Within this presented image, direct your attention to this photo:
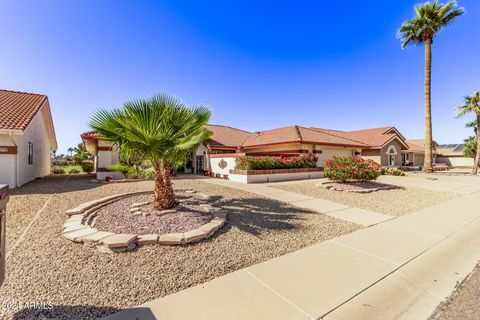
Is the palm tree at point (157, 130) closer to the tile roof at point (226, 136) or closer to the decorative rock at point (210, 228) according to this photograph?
the decorative rock at point (210, 228)

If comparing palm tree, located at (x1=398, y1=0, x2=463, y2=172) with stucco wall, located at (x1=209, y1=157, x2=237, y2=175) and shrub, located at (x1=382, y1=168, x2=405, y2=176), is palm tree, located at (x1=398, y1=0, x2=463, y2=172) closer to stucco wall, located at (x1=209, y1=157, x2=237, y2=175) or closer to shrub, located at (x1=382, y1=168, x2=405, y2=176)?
shrub, located at (x1=382, y1=168, x2=405, y2=176)

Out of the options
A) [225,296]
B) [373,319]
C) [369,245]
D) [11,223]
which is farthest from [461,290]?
[11,223]

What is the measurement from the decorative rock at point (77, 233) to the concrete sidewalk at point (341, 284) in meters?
2.61

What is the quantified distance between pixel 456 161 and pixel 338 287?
5467 centimetres

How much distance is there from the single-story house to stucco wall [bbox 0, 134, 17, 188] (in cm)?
391

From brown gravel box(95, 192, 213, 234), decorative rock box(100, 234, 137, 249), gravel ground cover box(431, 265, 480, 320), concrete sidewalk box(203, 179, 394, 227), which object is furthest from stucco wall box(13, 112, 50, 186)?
gravel ground cover box(431, 265, 480, 320)

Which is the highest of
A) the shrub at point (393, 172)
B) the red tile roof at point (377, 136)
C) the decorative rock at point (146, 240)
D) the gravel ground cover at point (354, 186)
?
the red tile roof at point (377, 136)

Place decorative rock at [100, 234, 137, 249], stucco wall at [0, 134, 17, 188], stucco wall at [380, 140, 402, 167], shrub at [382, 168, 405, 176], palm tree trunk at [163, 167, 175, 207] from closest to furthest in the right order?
decorative rock at [100, 234, 137, 249]
palm tree trunk at [163, 167, 175, 207]
stucco wall at [0, 134, 17, 188]
shrub at [382, 168, 405, 176]
stucco wall at [380, 140, 402, 167]

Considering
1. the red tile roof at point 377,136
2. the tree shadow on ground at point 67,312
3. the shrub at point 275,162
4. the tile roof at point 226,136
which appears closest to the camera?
the tree shadow on ground at point 67,312

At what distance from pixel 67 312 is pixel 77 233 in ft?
7.88

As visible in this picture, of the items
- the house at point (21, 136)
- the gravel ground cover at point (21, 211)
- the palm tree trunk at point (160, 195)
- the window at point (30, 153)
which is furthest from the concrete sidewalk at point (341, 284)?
the window at point (30, 153)

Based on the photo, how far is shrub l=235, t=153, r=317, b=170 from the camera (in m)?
14.2

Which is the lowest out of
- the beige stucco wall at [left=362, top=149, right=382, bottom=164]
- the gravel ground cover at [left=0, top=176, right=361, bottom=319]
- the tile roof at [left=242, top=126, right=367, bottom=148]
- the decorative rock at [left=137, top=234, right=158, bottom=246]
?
the gravel ground cover at [left=0, top=176, right=361, bottom=319]

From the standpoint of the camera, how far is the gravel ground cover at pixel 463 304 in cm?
259
